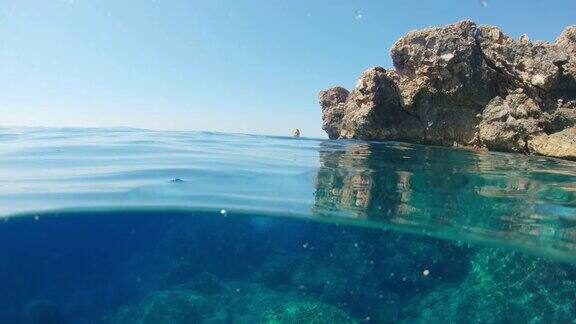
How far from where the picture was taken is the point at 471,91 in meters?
18.4

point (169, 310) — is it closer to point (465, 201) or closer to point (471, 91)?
point (465, 201)

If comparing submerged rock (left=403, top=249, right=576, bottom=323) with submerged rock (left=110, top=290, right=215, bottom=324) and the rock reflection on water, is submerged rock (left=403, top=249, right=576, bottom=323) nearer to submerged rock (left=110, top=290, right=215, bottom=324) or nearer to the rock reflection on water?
the rock reflection on water

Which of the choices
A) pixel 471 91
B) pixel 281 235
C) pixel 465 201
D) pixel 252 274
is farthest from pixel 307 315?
pixel 471 91

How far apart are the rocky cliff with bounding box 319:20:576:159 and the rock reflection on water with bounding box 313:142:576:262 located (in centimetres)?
479

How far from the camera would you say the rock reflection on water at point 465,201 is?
10117 millimetres

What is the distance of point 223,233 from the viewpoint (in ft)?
46.6

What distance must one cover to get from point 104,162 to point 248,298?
580cm

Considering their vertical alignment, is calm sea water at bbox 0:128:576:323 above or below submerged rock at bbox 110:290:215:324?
above

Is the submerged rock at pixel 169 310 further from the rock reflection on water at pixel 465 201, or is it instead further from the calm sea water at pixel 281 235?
the rock reflection on water at pixel 465 201

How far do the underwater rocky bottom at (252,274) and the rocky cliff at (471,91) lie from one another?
565 centimetres

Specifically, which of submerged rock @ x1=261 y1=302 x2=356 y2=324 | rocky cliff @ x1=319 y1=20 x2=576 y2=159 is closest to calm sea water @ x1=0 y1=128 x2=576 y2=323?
submerged rock @ x1=261 y1=302 x2=356 y2=324

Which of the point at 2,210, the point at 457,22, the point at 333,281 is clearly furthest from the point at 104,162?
the point at 457,22

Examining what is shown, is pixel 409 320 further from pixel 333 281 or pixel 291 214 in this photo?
pixel 291 214

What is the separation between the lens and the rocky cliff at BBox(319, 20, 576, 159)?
1681cm
